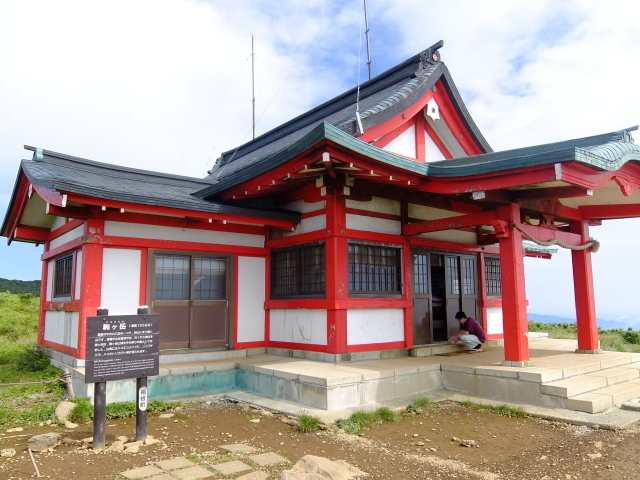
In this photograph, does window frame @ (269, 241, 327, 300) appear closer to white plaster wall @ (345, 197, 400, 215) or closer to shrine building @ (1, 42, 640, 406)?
shrine building @ (1, 42, 640, 406)

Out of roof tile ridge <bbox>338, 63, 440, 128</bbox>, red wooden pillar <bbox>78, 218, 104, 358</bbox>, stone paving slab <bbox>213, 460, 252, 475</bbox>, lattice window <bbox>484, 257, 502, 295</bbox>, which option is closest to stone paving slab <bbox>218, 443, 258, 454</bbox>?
stone paving slab <bbox>213, 460, 252, 475</bbox>

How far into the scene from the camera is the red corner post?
7348 millimetres

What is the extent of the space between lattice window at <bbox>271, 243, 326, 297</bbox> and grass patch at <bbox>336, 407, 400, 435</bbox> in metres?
2.58

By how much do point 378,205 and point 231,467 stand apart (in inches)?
223

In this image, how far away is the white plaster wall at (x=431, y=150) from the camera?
34.5 feet

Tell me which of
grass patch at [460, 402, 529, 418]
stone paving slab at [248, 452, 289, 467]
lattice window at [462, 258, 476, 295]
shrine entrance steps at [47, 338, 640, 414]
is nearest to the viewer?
stone paving slab at [248, 452, 289, 467]

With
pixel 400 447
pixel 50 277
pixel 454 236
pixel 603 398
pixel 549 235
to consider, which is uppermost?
pixel 454 236

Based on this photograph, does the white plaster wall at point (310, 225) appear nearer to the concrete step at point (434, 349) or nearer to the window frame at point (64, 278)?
the concrete step at point (434, 349)

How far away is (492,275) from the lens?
11.7m

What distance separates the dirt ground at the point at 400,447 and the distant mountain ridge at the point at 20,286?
2729 cm

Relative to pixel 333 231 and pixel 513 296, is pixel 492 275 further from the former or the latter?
pixel 333 231

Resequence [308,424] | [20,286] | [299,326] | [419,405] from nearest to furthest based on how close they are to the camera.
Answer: [308,424]
[419,405]
[299,326]
[20,286]

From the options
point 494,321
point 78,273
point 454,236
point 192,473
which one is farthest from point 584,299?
point 78,273

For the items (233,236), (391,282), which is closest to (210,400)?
(233,236)
